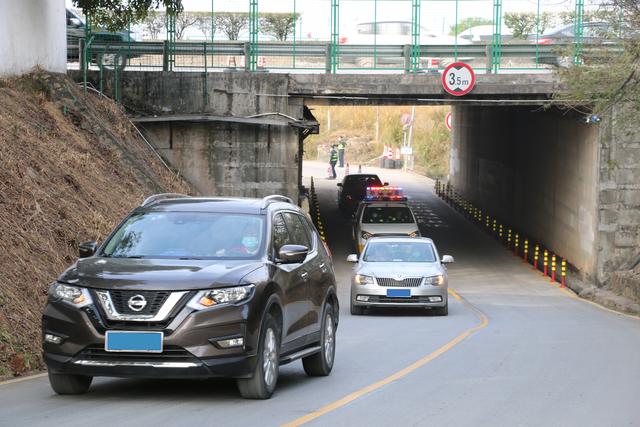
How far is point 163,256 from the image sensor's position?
10008 millimetres

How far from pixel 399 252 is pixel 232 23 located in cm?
1284

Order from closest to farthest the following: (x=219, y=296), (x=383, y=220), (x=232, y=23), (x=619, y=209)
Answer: (x=219, y=296)
(x=619, y=209)
(x=232, y=23)
(x=383, y=220)

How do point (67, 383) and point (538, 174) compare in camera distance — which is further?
Result: point (538, 174)

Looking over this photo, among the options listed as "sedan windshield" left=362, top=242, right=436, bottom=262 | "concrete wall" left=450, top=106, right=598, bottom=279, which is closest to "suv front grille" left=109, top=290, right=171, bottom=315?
"sedan windshield" left=362, top=242, right=436, bottom=262

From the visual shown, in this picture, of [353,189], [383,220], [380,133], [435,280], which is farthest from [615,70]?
[380,133]

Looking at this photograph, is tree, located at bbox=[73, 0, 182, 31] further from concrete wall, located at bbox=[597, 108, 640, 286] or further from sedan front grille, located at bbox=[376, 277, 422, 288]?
concrete wall, located at bbox=[597, 108, 640, 286]

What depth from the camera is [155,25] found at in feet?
110

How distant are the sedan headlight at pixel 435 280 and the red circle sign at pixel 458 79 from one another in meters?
11.0

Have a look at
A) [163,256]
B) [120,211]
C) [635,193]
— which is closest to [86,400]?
[163,256]

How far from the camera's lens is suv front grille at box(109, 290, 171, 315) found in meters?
9.00

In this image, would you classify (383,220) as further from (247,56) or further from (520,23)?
(520,23)

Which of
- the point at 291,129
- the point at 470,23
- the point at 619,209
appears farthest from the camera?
the point at 470,23

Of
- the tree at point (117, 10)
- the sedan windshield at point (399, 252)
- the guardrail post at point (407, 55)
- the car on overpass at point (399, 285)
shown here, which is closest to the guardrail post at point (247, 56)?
the tree at point (117, 10)

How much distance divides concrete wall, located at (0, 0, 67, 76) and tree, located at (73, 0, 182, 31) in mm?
1774
